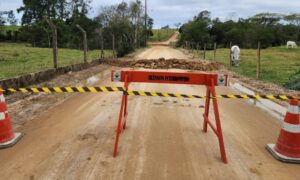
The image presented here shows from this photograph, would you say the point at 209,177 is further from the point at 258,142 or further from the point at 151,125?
the point at 151,125

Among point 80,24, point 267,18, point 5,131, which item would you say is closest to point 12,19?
point 80,24

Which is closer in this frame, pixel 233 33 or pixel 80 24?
pixel 80 24

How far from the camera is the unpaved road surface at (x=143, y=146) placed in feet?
15.3

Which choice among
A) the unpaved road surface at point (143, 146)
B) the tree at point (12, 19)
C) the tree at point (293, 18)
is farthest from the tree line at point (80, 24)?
the tree at point (293, 18)

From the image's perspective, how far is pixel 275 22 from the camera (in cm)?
7850

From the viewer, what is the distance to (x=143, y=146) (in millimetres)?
5637

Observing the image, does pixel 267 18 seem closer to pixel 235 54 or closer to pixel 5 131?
pixel 235 54

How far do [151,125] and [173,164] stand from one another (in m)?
2.05

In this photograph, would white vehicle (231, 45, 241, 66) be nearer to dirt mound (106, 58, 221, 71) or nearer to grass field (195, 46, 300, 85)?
grass field (195, 46, 300, 85)

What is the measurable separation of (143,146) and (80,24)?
4441 cm

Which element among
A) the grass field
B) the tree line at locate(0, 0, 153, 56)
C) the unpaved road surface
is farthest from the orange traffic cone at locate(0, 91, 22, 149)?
the tree line at locate(0, 0, 153, 56)

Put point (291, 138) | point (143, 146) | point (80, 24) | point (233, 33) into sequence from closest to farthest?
point (291, 138)
point (143, 146)
point (80, 24)
point (233, 33)

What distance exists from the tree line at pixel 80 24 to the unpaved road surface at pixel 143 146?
849 inches

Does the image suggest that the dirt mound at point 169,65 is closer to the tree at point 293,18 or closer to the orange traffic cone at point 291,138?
the orange traffic cone at point 291,138
